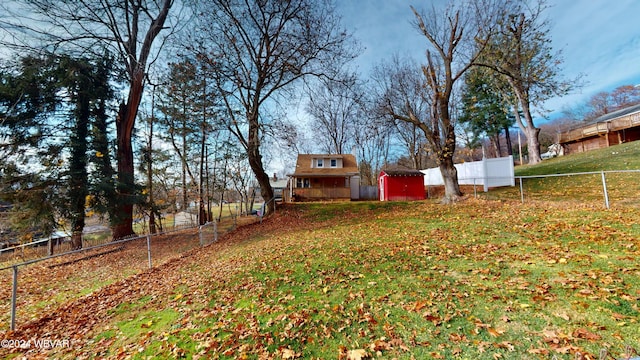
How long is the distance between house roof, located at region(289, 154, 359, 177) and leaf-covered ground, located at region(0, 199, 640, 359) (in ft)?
53.7

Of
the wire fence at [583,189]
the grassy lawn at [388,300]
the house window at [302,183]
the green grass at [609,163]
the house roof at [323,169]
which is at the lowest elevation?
the grassy lawn at [388,300]

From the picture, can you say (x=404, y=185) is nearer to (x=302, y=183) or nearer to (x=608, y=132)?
(x=302, y=183)

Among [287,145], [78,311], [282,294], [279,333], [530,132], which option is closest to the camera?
[279,333]

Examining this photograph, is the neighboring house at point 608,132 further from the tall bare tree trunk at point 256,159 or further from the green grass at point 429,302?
the tall bare tree trunk at point 256,159

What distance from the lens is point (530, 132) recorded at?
23078 mm

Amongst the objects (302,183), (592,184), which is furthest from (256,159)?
(592,184)

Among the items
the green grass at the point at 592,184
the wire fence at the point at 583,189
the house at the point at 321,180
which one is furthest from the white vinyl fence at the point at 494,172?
the house at the point at 321,180

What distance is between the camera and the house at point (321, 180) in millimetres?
23641

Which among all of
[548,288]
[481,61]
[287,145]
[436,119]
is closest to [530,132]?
[481,61]

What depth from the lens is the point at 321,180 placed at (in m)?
24.2

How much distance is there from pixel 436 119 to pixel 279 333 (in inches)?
531

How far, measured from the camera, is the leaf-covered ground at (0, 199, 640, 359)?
286 cm

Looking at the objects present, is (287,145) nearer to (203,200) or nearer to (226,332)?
(203,200)

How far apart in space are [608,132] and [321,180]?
26.1 meters
